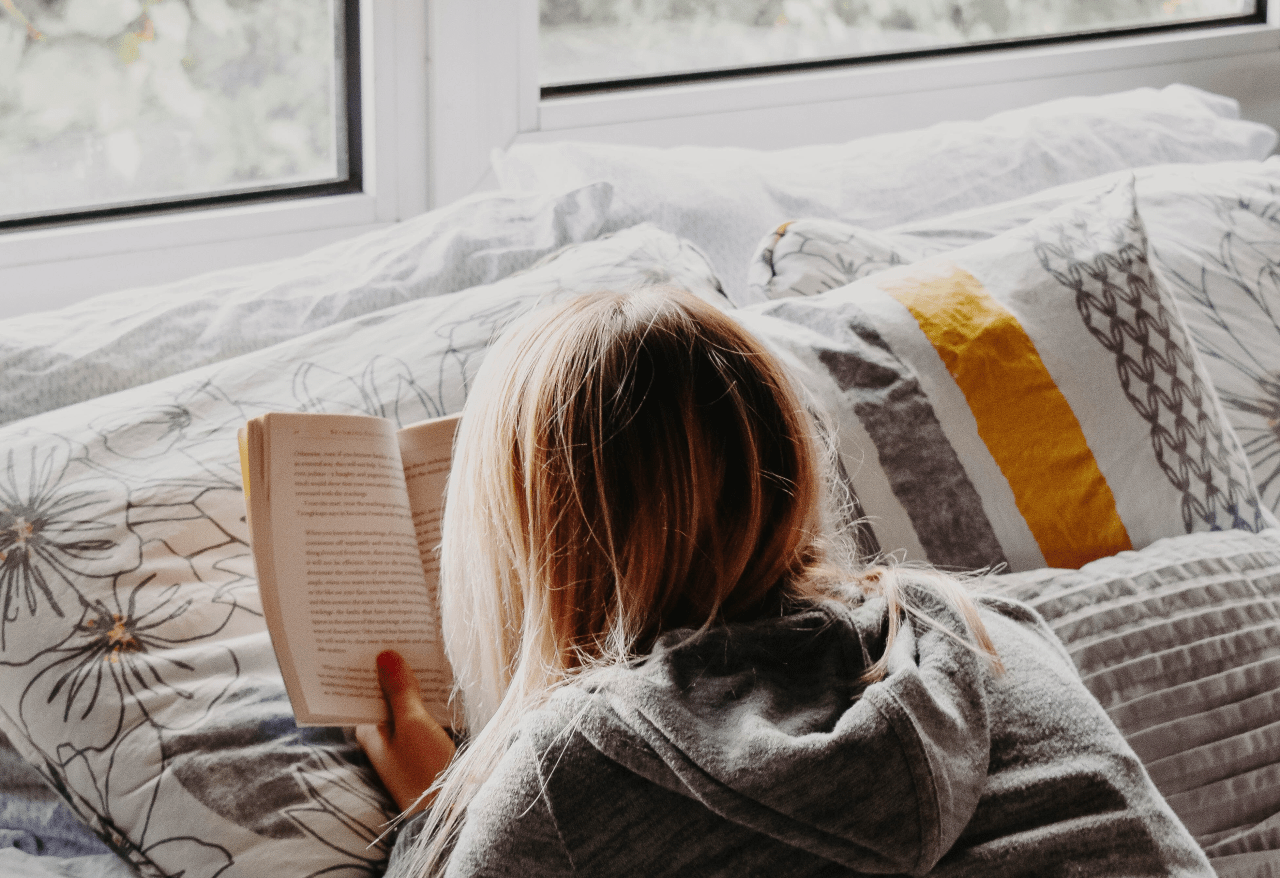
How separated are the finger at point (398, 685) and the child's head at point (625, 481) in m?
0.09

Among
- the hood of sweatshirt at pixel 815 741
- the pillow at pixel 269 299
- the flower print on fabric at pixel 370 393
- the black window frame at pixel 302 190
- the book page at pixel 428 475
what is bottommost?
the hood of sweatshirt at pixel 815 741

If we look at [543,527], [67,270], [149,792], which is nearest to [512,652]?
[543,527]

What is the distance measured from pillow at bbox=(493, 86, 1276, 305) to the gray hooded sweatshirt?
61cm

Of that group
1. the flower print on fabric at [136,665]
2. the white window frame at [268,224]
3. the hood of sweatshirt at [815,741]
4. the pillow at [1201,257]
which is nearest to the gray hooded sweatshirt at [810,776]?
the hood of sweatshirt at [815,741]

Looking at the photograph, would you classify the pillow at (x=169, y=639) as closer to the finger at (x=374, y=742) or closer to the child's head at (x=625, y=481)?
the finger at (x=374, y=742)

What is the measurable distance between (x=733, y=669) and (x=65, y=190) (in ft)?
3.39

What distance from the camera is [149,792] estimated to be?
70 cm

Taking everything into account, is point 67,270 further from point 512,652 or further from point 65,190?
point 512,652

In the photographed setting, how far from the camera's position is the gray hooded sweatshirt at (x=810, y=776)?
56 centimetres

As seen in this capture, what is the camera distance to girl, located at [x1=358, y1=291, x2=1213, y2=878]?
0.57 metres

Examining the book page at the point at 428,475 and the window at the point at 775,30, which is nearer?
the book page at the point at 428,475

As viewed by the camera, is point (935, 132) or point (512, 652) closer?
point (512, 652)

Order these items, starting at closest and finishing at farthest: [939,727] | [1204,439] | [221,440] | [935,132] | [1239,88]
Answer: [939,727] → [221,440] → [1204,439] → [935,132] → [1239,88]

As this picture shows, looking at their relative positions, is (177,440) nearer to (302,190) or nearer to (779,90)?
(302,190)
